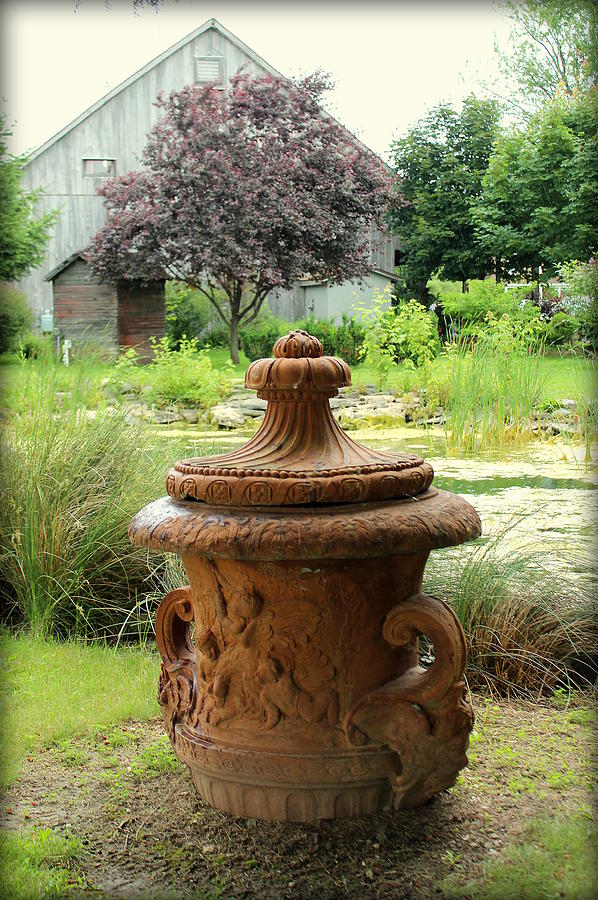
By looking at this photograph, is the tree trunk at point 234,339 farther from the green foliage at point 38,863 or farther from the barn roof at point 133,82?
the green foliage at point 38,863

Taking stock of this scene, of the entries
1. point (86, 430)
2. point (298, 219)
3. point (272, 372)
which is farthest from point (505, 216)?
point (272, 372)

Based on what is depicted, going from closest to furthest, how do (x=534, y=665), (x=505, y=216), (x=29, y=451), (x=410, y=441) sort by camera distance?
(x=534, y=665)
(x=29, y=451)
(x=410, y=441)
(x=505, y=216)

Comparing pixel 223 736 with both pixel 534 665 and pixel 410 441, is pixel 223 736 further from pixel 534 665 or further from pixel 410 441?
pixel 410 441

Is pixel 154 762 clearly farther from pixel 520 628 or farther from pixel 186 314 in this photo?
pixel 186 314

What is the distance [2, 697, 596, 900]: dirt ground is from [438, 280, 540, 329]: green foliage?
23.8ft

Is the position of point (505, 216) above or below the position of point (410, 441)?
above

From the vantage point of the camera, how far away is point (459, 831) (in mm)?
1769

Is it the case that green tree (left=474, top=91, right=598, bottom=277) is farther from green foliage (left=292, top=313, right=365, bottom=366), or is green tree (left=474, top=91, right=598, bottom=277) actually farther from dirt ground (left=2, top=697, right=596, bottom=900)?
dirt ground (left=2, top=697, right=596, bottom=900)

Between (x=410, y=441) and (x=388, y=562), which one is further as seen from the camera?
(x=410, y=441)

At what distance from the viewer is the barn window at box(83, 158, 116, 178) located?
12789 millimetres

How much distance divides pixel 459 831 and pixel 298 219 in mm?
10198

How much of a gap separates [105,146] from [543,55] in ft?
23.3

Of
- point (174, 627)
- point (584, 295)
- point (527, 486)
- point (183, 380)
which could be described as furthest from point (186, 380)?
point (174, 627)

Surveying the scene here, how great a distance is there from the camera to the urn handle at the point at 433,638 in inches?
68.8
